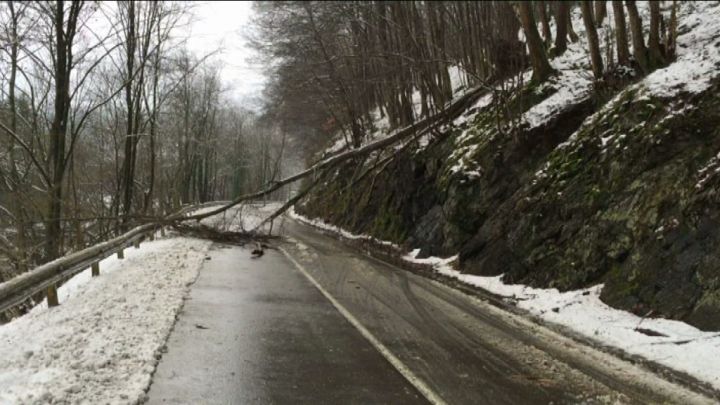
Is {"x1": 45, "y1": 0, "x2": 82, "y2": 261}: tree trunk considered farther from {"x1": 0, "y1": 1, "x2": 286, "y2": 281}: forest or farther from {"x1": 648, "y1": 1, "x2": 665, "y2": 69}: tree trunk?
{"x1": 648, "y1": 1, "x2": 665, "y2": 69}: tree trunk

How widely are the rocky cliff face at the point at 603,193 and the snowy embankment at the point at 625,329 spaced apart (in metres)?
0.24

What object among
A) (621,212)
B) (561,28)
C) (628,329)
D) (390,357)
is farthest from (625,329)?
(561,28)

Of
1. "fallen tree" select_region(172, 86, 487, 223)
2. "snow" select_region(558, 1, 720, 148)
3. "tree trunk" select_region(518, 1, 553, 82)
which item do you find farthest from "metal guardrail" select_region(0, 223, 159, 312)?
"tree trunk" select_region(518, 1, 553, 82)

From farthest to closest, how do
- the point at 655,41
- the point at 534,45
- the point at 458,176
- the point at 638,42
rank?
the point at 458,176
the point at 534,45
the point at 638,42
the point at 655,41

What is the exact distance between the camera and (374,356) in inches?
256

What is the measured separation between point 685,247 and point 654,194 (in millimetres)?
1417

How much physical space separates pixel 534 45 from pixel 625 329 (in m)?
9.41

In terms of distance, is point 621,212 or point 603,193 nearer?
point 621,212

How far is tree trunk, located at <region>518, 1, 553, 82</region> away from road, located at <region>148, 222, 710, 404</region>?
24.7ft

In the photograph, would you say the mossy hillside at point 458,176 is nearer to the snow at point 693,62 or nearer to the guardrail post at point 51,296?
the snow at point 693,62

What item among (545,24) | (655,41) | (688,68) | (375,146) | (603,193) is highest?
(545,24)

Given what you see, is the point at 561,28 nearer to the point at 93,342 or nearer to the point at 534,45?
the point at 534,45

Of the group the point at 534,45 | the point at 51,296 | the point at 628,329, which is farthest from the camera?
the point at 534,45

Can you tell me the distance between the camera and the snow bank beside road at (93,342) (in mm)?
4902
